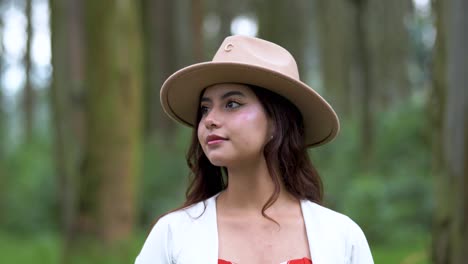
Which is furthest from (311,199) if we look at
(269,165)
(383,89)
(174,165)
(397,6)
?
(397,6)

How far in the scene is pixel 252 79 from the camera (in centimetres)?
358

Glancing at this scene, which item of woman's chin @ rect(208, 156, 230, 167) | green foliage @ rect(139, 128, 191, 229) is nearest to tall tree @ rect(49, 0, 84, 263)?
green foliage @ rect(139, 128, 191, 229)

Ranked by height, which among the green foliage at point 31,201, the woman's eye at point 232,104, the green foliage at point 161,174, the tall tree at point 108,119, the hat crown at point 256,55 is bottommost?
the green foliage at point 31,201

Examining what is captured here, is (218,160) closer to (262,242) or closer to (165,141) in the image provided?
(262,242)

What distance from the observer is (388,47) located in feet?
77.8

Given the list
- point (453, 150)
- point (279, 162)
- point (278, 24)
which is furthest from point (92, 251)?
point (278, 24)

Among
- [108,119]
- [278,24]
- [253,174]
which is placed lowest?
[108,119]

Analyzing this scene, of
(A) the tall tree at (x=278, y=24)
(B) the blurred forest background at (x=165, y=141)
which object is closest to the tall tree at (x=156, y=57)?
(B) the blurred forest background at (x=165, y=141)

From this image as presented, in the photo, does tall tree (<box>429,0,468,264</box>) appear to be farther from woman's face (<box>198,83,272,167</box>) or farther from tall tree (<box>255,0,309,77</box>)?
tall tree (<box>255,0,309,77</box>)

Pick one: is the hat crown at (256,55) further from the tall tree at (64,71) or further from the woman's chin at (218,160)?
the tall tree at (64,71)

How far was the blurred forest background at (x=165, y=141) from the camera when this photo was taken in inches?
308

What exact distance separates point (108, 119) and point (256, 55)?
6.45 meters

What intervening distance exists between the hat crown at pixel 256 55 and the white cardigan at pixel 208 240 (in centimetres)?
62

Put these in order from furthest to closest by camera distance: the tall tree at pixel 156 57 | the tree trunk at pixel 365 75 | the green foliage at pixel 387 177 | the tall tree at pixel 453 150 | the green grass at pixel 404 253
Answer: the tall tree at pixel 156 57, the tree trunk at pixel 365 75, the green foliage at pixel 387 177, the green grass at pixel 404 253, the tall tree at pixel 453 150
